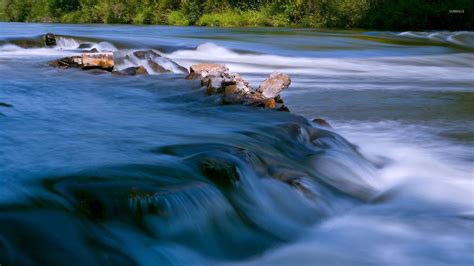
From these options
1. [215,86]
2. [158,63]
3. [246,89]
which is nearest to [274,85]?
[246,89]

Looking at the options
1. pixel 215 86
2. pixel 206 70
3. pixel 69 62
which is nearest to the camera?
pixel 215 86

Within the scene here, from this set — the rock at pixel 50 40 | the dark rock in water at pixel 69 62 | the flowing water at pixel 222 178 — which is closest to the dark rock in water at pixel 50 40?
the rock at pixel 50 40

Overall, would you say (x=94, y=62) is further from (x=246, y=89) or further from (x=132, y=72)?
(x=246, y=89)

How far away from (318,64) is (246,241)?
31.5 ft

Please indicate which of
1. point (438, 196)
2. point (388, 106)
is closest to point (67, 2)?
point (388, 106)

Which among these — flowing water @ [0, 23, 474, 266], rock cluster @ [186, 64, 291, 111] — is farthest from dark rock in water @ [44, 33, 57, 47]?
rock cluster @ [186, 64, 291, 111]

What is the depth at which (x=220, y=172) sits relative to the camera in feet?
12.8

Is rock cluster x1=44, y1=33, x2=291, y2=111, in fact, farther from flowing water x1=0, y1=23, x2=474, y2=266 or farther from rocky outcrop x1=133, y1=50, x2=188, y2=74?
flowing water x1=0, y1=23, x2=474, y2=266

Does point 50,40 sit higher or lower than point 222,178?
lower

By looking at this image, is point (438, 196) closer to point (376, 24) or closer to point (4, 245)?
point (4, 245)

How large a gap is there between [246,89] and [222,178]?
2995 millimetres

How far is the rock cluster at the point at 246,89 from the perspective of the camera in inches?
255

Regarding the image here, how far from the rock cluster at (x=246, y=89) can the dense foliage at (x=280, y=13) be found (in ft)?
69.0

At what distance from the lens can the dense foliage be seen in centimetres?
2700
